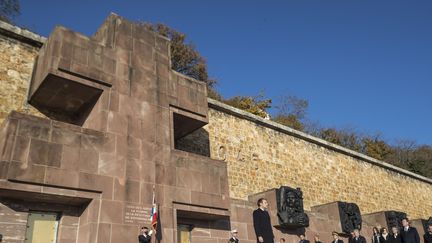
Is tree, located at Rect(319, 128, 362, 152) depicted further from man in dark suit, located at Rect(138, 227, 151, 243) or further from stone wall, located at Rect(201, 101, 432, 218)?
man in dark suit, located at Rect(138, 227, 151, 243)

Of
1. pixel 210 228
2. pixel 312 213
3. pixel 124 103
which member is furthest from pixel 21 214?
pixel 312 213

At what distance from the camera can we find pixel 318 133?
36750 mm

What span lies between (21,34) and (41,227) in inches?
188

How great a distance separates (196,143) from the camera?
1315 centimetres

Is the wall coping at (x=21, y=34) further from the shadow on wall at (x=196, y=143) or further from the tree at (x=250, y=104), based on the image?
Result: the tree at (x=250, y=104)

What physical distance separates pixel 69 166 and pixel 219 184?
160 inches

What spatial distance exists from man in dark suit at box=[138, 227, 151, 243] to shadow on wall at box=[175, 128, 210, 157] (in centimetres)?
432

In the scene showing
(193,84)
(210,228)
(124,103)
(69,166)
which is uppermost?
(193,84)

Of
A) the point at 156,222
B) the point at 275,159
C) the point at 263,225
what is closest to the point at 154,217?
the point at 156,222

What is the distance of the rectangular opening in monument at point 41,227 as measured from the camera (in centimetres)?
815

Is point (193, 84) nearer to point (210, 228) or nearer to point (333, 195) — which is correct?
point (210, 228)

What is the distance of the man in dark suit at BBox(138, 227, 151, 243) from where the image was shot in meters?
8.32

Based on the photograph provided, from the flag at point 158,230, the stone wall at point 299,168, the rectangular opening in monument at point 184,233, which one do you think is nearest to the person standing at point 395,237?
the stone wall at point 299,168

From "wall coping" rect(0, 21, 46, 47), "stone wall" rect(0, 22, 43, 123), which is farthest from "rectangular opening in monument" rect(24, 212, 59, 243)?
"wall coping" rect(0, 21, 46, 47)
